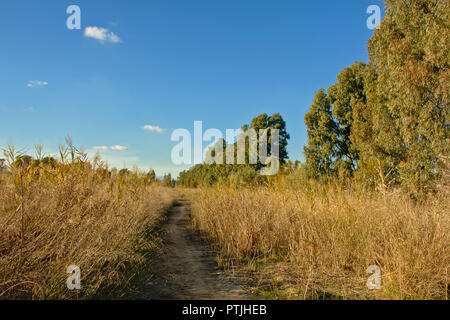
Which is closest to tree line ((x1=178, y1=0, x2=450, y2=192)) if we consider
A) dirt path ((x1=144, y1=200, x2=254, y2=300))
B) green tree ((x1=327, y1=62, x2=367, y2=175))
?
green tree ((x1=327, y1=62, x2=367, y2=175))

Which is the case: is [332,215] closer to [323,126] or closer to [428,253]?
[428,253]

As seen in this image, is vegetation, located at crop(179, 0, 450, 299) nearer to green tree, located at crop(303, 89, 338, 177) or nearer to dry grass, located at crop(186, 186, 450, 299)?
dry grass, located at crop(186, 186, 450, 299)

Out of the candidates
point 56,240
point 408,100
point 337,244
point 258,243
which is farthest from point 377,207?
point 408,100

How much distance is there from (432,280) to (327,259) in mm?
1430

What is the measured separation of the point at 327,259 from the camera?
4.38 m

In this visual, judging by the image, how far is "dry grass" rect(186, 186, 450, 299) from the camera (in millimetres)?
3504

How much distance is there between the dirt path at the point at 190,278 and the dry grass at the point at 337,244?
1.31 feet

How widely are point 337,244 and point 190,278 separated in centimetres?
269

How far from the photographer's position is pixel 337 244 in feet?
14.8

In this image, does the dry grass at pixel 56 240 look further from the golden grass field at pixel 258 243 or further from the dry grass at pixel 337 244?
the dry grass at pixel 337 244

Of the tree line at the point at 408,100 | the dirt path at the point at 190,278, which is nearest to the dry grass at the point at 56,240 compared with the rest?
the dirt path at the point at 190,278

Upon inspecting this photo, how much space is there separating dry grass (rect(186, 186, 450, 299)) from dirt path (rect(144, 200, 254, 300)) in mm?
400
